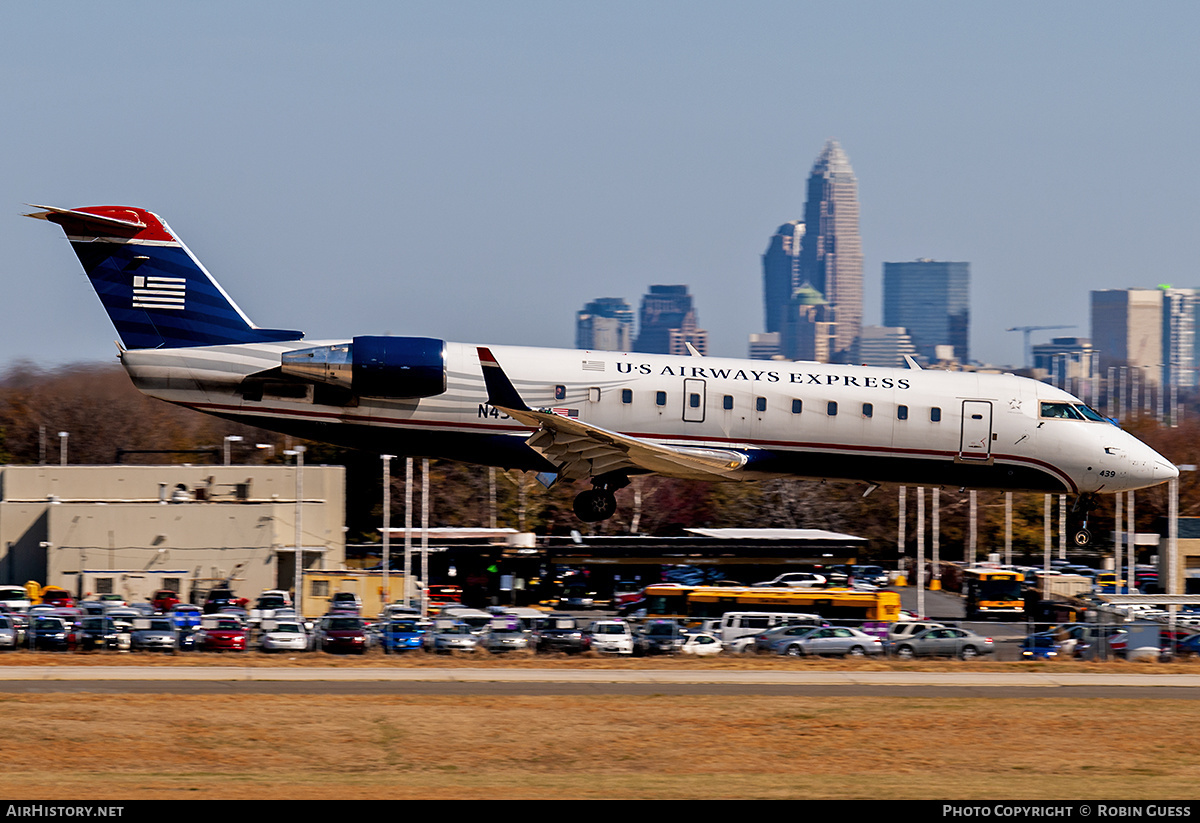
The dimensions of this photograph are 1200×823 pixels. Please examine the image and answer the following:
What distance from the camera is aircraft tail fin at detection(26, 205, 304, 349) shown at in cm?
2823

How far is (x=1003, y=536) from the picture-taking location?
7925 cm

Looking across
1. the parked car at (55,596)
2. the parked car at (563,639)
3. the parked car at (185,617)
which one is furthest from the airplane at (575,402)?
the parked car at (55,596)

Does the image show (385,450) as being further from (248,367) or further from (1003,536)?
(1003,536)

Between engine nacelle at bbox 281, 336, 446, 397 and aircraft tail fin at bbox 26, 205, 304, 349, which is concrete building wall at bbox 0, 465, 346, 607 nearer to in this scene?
aircraft tail fin at bbox 26, 205, 304, 349

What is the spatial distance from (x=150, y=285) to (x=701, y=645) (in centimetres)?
1644

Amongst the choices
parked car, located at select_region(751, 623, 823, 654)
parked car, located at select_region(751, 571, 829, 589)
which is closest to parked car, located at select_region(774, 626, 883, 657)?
parked car, located at select_region(751, 623, 823, 654)

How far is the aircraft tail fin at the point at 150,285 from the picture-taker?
28.2 meters

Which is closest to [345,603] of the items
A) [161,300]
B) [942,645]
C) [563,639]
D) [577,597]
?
[577,597]

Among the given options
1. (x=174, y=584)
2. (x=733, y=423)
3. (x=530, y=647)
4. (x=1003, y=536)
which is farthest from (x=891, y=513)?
(x=733, y=423)

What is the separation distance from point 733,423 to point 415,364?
6276 mm

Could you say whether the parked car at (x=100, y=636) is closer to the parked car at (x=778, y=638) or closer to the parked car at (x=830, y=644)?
the parked car at (x=778, y=638)

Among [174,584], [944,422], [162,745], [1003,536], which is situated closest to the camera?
[162,745]

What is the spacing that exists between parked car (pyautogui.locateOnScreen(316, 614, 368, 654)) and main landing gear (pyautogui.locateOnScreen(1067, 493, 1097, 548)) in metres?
17.0

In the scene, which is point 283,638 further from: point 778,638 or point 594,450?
point 778,638
